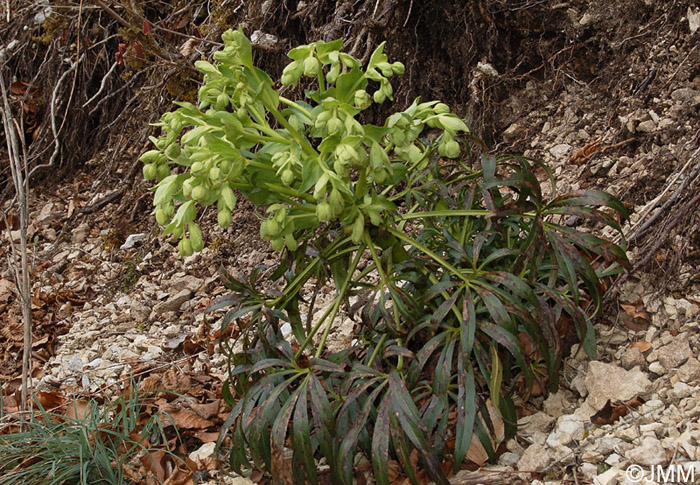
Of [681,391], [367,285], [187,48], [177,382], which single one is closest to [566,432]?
[681,391]

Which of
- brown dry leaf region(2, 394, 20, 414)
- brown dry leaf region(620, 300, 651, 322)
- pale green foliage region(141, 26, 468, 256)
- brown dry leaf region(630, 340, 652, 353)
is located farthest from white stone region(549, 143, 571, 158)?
brown dry leaf region(2, 394, 20, 414)

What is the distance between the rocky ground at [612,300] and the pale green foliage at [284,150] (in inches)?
25.0

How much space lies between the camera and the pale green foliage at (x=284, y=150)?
127 cm

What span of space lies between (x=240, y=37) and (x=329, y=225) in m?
0.57

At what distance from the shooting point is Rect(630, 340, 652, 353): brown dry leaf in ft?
5.16

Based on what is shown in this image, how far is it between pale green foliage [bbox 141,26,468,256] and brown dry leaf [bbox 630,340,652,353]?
2.15ft

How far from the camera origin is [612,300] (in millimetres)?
1694

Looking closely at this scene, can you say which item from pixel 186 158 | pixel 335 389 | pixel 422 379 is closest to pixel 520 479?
pixel 422 379

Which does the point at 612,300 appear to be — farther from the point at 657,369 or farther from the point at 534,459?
the point at 534,459

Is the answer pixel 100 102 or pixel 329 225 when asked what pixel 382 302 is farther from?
pixel 100 102

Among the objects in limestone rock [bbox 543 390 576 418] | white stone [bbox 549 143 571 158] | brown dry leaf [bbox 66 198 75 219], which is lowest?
limestone rock [bbox 543 390 576 418]

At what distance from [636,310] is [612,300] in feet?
0.20

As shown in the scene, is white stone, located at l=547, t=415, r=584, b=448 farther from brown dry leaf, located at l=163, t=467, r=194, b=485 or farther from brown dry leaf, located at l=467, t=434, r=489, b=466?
brown dry leaf, located at l=163, t=467, r=194, b=485

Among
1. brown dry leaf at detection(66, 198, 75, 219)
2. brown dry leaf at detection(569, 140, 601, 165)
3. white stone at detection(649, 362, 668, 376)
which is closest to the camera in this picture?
white stone at detection(649, 362, 668, 376)
